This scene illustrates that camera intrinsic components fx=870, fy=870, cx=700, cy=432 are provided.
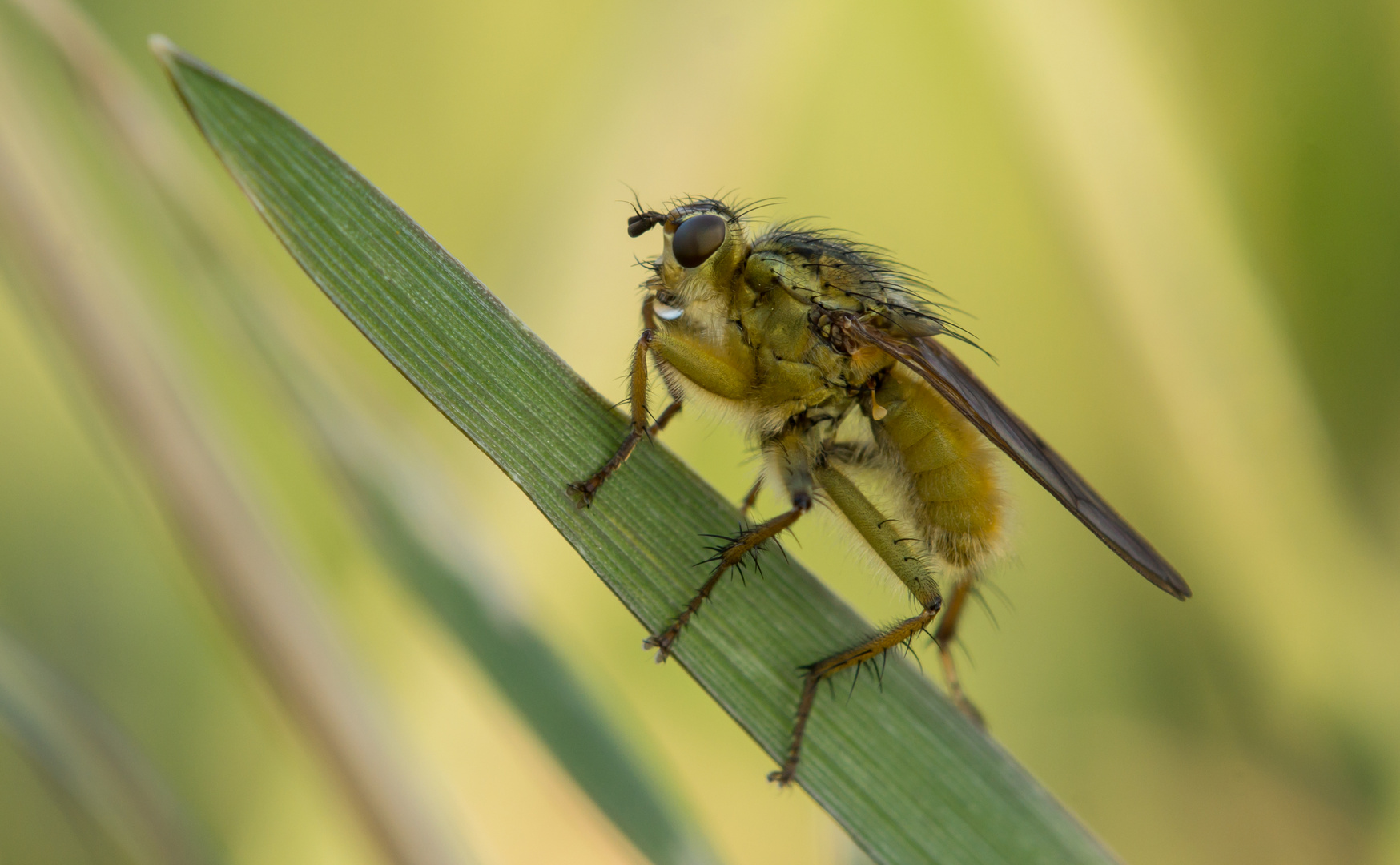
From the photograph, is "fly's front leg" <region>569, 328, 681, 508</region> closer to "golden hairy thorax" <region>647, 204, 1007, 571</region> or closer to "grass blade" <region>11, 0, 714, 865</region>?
"golden hairy thorax" <region>647, 204, 1007, 571</region>

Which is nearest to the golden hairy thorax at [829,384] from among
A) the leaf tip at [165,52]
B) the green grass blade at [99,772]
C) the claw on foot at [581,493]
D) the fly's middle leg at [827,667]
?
the fly's middle leg at [827,667]

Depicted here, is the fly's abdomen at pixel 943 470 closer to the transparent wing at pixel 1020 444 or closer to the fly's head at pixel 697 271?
the transparent wing at pixel 1020 444

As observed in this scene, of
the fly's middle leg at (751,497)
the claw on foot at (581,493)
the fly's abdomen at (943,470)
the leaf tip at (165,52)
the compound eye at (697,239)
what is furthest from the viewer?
the fly's middle leg at (751,497)

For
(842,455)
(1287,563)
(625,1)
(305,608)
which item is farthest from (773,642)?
(625,1)

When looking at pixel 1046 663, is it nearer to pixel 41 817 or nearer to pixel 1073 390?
pixel 1073 390

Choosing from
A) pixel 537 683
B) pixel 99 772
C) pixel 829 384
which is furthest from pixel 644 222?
pixel 99 772

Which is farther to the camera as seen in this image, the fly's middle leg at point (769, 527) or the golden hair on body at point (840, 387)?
the golden hair on body at point (840, 387)
